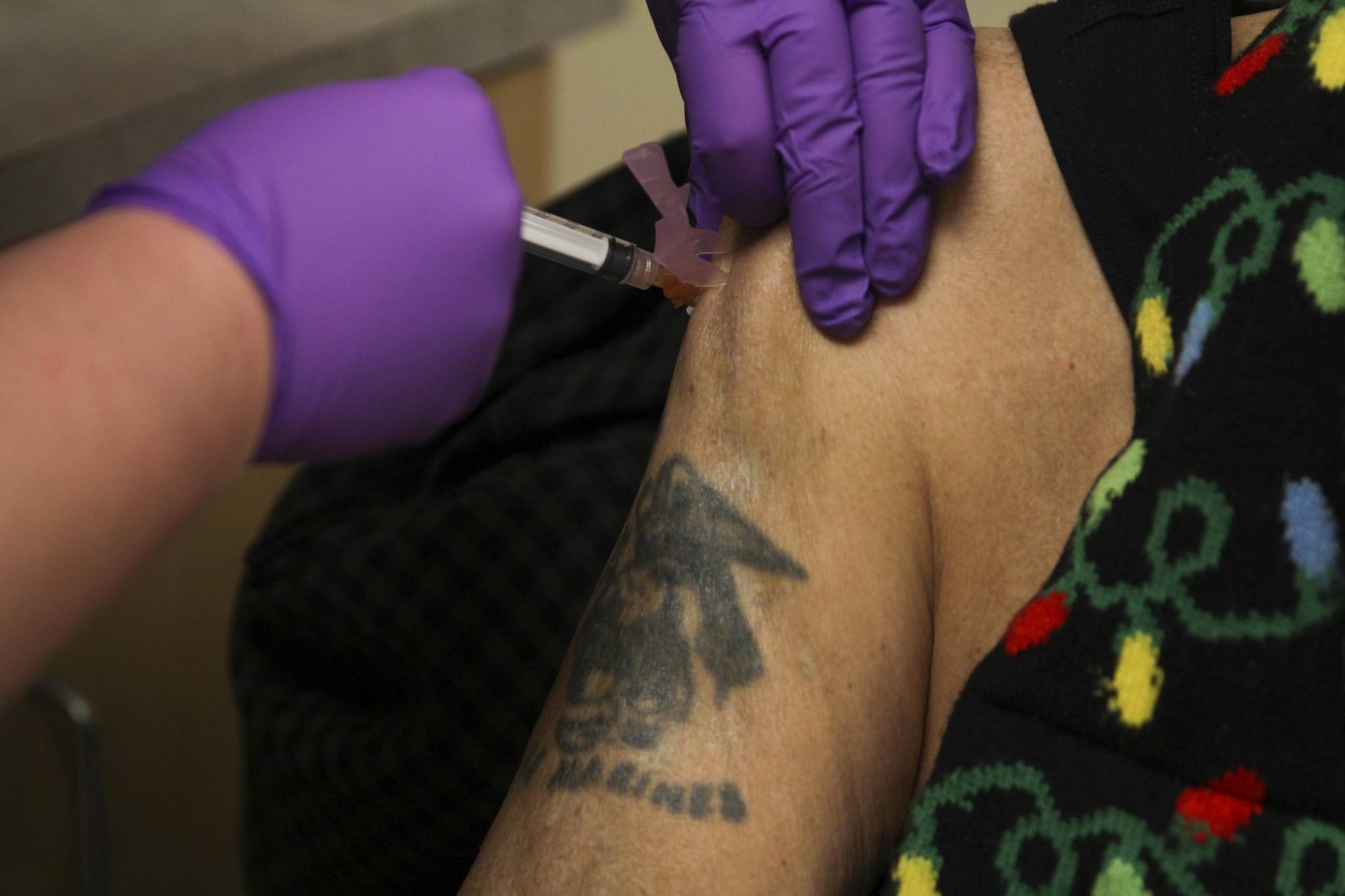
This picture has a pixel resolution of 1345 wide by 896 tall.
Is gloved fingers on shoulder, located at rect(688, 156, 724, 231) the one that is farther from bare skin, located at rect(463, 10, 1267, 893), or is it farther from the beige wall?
the beige wall

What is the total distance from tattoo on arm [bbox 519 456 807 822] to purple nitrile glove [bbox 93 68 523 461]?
217mm

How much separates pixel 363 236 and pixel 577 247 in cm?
20

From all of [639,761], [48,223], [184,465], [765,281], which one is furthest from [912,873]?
[48,223]

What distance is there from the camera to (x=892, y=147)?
2.84 feet

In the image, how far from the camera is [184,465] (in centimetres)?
54

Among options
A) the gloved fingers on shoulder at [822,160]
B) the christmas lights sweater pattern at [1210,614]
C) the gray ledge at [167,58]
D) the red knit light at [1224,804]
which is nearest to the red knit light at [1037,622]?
the christmas lights sweater pattern at [1210,614]

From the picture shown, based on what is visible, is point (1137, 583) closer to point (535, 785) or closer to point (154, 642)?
point (535, 785)

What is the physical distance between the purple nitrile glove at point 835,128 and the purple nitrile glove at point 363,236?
9.0 inches

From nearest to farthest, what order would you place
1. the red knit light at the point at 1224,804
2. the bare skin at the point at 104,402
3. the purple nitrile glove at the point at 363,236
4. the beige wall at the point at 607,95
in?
the bare skin at the point at 104,402 < the purple nitrile glove at the point at 363,236 < the red knit light at the point at 1224,804 < the beige wall at the point at 607,95

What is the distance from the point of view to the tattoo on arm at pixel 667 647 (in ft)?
2.74

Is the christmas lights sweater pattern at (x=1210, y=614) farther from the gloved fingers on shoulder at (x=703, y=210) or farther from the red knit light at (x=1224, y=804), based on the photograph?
the gloved fingers on shoulder at (x=703, y=210)

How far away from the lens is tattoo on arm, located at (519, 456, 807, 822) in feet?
2.74

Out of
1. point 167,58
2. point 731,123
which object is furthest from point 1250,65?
point 167,58

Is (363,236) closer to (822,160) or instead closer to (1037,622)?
(822,160)
